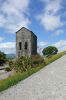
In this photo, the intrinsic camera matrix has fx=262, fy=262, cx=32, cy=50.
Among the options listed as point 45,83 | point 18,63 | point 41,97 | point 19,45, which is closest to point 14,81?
point 45,83

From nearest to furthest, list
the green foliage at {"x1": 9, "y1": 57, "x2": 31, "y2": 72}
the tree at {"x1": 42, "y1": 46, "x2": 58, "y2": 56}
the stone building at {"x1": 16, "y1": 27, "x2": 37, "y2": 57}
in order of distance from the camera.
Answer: the green foliage at {"x1": 9, "y1": 57, "x2": 31, "y2": 72}, the stone building at {"x1": 16, "y1": 27, "x2": 37, "y2": 57}, the tree at {"x1": 42, "y1": 46, "x2": 58, "y2": 56}

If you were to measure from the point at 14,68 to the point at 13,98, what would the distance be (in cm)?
1827

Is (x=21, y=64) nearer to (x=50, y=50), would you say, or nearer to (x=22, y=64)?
(x=22, y=64)

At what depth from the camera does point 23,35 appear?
2579 inches

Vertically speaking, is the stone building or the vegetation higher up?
the stone building

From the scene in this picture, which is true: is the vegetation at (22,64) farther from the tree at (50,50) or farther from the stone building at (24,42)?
the tree at (50,50)

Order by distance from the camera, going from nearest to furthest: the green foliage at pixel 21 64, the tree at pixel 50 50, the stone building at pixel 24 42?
1. the green foliage at pixel 21 64
2. the stone building at pixel 24 42
3. the tree at pixel 50 50

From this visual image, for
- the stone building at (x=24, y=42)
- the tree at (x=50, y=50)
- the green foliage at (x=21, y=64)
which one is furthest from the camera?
the tree at (x=50, y=50)

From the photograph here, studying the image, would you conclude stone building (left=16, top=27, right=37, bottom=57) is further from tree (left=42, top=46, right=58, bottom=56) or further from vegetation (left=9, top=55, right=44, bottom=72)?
vegetation (left=9, top=55, right=44, bottom=72)

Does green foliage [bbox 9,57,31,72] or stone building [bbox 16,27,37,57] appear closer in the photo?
green foliage [bbox 9,57,31,72]

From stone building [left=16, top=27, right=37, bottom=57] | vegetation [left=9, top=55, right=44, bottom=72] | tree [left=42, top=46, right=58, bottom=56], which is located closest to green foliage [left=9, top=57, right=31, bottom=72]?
vegetation [left=9, top=55, right=44, bottom=72]

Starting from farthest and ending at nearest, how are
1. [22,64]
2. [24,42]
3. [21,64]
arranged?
1. [24,42]
2. [21,64]
3. [22,64]

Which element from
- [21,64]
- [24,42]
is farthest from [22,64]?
[24,42]

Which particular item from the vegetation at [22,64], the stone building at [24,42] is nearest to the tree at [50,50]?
the stone building at [24,42]
